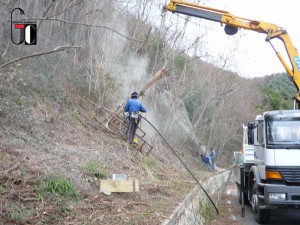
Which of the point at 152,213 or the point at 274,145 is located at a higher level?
the point at 274,145

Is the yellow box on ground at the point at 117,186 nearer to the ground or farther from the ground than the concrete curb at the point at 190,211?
farther from the ground

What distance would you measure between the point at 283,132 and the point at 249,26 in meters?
5.39

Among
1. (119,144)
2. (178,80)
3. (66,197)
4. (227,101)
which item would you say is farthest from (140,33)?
(227,101)

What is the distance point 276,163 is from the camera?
33.9 ft

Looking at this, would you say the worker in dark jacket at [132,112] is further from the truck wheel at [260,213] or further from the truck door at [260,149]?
the truck wheel at [260,213]

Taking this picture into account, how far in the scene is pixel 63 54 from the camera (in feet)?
54.3

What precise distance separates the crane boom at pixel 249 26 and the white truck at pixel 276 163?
3062 mm

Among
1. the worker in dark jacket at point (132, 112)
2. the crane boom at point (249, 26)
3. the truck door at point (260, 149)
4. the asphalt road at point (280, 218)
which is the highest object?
the crane boom at point (249, 26)

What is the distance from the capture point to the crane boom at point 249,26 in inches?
556

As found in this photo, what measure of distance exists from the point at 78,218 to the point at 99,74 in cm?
1056

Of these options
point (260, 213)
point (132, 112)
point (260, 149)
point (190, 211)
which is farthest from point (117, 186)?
point (132, 112)

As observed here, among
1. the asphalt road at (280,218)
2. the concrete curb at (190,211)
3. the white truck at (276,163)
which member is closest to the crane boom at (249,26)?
the white truck at (276,163)

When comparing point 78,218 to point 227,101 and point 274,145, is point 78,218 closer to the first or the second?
point 274,145

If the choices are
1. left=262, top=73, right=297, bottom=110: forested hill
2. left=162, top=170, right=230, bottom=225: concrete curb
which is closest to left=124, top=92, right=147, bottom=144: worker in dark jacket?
left=162, top=170, right=230, bottom=225: concrete curb
